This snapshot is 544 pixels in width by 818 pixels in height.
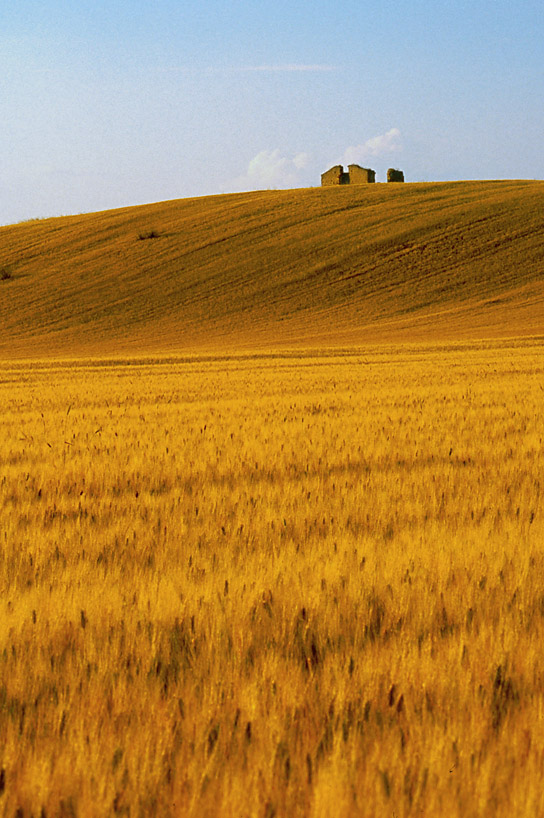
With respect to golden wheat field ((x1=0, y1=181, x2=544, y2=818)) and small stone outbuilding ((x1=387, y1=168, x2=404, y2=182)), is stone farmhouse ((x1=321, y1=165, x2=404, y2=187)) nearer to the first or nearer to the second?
small stone outbuilding ((x1=387, y1=168, x2=404, y2=182))

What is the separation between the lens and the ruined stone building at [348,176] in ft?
259

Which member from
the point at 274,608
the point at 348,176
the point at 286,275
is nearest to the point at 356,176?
the point at 348,176

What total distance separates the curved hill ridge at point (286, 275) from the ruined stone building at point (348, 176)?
16060 mm

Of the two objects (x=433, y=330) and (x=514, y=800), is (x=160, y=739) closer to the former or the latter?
(x=514, y=800)

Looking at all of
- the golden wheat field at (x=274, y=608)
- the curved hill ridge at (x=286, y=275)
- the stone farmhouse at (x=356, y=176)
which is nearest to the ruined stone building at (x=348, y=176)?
the stone farmhouse at (x=356, y=176)

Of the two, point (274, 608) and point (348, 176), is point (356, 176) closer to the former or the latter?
point (348, 176)

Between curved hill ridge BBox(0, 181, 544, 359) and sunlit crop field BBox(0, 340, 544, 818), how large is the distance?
29.0 m

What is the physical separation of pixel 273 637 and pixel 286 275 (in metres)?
46.0

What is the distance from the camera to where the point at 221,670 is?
231cm

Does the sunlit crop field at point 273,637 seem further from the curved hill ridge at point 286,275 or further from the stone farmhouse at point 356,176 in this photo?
the stone farmhouse at point 356,176

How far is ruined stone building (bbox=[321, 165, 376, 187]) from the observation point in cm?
7906

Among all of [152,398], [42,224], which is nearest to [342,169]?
[42,224]

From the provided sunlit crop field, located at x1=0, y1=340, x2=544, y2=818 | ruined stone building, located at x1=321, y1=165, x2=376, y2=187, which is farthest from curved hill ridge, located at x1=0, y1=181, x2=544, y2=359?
sunlit crop field, located at x1=0, y1=340, x2=544, y2=818

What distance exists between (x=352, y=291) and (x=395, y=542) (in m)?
42.3
